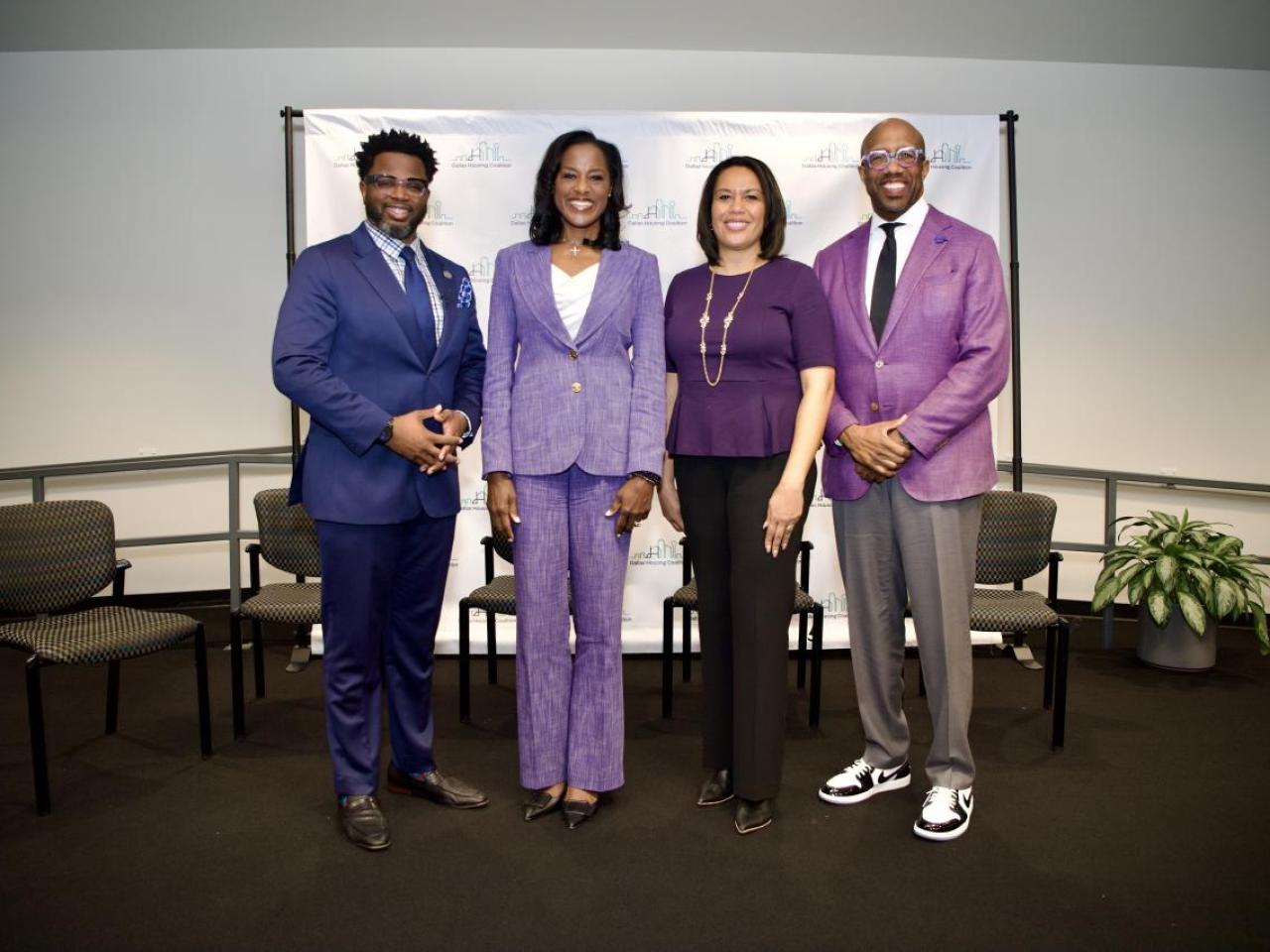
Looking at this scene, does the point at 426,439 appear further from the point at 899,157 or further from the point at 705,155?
the point at 705,155

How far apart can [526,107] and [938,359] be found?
3.19 meters

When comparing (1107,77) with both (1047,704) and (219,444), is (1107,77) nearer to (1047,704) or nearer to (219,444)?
(1047,704)

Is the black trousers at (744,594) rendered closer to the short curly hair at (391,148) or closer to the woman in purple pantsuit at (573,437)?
the woman in purple pantsuit at (573,437)

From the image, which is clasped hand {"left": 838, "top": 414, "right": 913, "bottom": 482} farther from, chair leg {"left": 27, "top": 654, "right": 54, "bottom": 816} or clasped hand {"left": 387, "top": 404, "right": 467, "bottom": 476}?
chair leg {"left": 27, "top": 654, "right": 54, "bottom": 816}

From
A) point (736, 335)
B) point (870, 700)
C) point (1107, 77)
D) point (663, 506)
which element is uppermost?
point (1107, 77)

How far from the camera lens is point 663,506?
Answer: 8.75 ft

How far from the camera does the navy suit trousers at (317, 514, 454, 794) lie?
95.2 inches

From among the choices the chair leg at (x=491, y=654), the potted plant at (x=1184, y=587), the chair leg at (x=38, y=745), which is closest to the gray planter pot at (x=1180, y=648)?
the potted plant at (x=1184, y=587)


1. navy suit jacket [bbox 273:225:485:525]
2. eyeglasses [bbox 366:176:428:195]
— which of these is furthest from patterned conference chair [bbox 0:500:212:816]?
eyeglasses [bbox 366:176:428:195]

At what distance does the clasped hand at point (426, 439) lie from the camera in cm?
234

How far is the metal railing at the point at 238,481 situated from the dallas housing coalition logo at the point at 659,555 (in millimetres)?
1696

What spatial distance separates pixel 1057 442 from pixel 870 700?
3.03 m

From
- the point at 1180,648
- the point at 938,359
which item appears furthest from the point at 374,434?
the point at 1180,648

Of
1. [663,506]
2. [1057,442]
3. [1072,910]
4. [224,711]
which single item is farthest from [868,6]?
[224,711]
